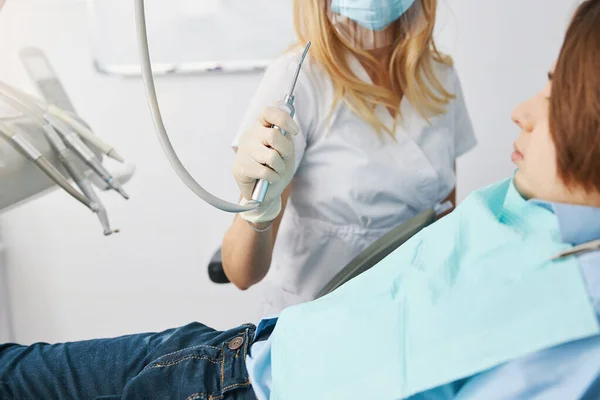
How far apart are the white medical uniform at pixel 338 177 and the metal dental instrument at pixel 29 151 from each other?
289 millimetres

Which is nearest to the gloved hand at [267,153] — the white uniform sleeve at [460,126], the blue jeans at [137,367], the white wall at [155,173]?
the blue jeans at [137,367]

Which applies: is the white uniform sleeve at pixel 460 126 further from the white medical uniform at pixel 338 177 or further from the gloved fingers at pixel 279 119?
the gloved fingers at pixel 279 119

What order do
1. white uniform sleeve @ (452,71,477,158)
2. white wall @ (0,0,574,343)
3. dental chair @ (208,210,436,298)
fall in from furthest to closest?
1. white wall @ (0,0,574,343)
2. white uniform sleeve @ (452,71,477,158)
3. dental chair @ (208,210,436,298)

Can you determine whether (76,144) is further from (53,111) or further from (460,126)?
(460,126)

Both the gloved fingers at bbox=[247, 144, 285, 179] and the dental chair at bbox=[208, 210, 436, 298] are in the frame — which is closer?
the gloved fingers at bbox=[247, 144, 285, 179]

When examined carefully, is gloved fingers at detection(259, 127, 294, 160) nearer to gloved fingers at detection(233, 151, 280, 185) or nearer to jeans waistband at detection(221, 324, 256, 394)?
gloved fingers at detection(233, 151, 280, 185)

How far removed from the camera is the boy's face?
650 mm

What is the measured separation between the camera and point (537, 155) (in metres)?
0.66

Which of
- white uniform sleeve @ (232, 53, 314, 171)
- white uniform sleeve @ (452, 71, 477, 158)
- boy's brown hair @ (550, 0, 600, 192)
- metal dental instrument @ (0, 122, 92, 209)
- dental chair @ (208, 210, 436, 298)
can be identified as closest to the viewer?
boy's brown hair @ (550, 0, 600, 192)

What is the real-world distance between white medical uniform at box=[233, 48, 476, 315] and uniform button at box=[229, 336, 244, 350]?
0.31 metres

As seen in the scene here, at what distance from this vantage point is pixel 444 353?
24.2 inches

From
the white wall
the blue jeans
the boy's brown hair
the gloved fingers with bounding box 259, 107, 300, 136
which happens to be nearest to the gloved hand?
the gloved fingers with bounding box 259, 107, 300, 136

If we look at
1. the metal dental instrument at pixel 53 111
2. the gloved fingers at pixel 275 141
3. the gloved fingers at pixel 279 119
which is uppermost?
the metal dental instrument at pixel 53 111

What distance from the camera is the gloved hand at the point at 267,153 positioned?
0.78 m
